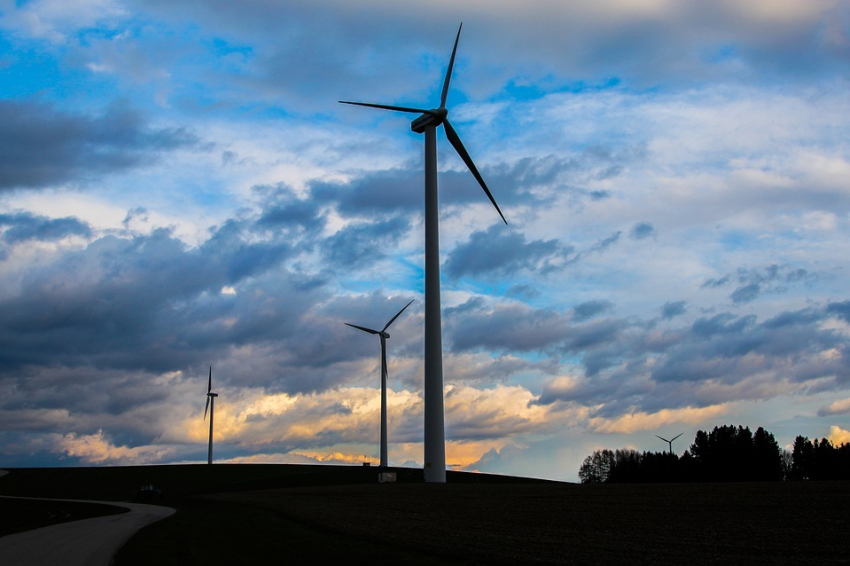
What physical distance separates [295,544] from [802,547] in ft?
66.7

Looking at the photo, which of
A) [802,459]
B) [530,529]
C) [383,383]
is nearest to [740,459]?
[802,459]

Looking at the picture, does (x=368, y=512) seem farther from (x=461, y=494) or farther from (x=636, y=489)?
(x=636, y=489)

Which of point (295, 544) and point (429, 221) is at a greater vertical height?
point (429, 221)

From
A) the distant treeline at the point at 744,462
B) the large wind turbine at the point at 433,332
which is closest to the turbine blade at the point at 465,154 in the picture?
the large wind turbine at the point at 433,332

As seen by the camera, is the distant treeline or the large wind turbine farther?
the distant treeline

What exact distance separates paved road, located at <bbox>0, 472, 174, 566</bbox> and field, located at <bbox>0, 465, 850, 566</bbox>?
1166mm

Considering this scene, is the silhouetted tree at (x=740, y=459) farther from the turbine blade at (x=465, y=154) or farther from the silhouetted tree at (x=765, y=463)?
the turbine blade at (x=465, y=154)

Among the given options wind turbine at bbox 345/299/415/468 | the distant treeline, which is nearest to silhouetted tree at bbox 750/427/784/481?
the distant treeline

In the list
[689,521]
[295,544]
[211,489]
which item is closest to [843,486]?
[689,521]

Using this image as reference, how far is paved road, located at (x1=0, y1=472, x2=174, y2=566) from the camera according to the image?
104 ft

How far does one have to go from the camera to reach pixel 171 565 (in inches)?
1175

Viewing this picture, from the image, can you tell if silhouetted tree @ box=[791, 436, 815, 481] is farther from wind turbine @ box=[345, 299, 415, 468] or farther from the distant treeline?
wind turbine @ box=[345, 299, 415, 468]

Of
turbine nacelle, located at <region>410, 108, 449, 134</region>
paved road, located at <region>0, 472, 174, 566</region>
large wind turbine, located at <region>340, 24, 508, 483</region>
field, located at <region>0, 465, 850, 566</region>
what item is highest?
turbine nacelle, located at <region>410, 108, 449, 134</region>

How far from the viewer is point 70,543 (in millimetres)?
38219
